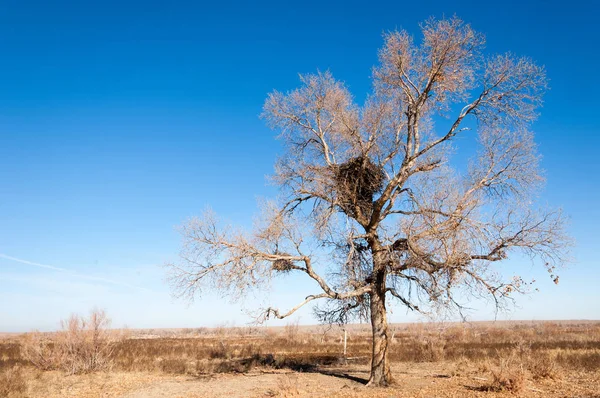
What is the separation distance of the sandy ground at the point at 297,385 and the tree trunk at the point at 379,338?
47 centimetres

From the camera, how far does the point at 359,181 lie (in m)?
15.9

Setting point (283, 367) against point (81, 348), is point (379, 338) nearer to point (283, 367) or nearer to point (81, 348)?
point (283, 367)

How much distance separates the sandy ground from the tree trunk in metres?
0.47

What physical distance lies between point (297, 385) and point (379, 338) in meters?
3.20

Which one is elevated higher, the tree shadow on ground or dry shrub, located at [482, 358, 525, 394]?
dry shrub, located at [482, 358, 525, 394]

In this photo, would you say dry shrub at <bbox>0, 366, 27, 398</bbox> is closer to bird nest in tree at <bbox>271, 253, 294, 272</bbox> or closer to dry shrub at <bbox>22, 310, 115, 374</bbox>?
dry shrub at <bbox>22, 310, 115, 374</bbox>

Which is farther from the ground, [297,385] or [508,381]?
[508,381]

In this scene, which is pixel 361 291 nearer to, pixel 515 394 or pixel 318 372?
pixel 515 394

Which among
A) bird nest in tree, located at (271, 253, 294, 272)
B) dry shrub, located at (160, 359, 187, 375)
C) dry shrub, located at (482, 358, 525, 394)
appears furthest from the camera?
dry shrub, located at (160, 359, 187, 375)

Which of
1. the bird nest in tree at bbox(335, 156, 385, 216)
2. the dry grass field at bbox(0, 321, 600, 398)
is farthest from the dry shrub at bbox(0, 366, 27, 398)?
the bird nest in tree at bbox(335, 156, 385, 216)

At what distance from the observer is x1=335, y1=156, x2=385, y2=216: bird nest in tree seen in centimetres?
1552

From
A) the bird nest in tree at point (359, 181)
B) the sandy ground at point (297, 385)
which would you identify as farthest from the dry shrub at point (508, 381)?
the bird nest in tree at point (359, 181)

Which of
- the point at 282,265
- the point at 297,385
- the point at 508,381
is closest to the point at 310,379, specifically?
the point at 297,385

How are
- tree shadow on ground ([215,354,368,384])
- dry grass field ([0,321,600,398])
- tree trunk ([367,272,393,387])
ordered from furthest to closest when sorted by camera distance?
1. tree shadow on ground ([215,354,368,384])
2. tree trunk ([367,272,393,387])
3. dry grass field ([0,321,600,398])
